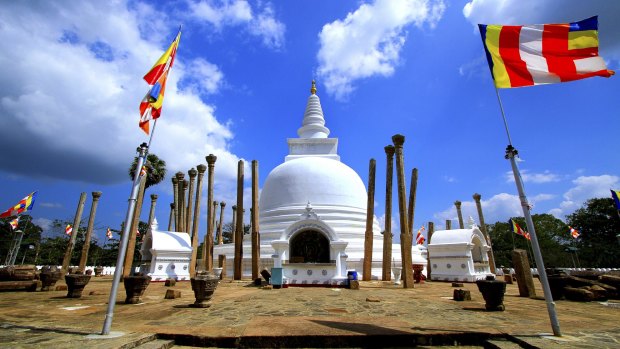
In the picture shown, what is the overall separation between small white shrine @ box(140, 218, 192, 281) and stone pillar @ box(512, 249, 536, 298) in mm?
18001

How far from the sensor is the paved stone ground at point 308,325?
4.66m

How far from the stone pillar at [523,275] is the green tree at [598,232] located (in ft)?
120

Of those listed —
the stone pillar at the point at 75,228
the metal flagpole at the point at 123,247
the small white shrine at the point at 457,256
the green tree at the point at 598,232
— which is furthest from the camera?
the green tree at the point at 598,232

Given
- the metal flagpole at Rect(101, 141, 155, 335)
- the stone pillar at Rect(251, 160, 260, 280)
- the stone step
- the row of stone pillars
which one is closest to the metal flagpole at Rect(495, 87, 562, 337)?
the stone step

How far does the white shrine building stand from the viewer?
1706cm

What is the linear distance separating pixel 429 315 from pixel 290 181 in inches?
790

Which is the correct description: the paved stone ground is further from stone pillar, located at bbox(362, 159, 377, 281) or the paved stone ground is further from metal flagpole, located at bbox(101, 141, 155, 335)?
stone pillar, located at bbox(362, 159, 377, 281)

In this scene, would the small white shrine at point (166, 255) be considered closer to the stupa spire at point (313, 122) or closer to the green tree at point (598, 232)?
the stupa spire at point (313, 122)

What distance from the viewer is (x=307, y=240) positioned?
1897 centimetres

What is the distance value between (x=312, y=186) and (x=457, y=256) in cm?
1167

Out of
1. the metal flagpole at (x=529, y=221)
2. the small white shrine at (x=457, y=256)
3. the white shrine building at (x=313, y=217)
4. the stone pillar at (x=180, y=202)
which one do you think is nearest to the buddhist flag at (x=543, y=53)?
the metal flagpole at (x=529, y=221)

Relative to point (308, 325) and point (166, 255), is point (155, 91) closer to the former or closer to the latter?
point (308, 325)

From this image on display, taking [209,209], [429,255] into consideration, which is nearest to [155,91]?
[209,209]

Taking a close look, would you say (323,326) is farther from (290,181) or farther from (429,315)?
(290,181)
